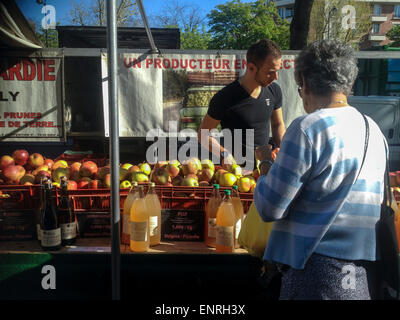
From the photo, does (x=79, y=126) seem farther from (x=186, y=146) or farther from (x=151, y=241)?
(x=151, y=241)

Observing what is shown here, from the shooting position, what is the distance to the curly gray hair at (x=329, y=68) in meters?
1.50

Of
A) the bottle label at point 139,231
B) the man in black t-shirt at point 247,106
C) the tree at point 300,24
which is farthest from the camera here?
the tree at point 300,24

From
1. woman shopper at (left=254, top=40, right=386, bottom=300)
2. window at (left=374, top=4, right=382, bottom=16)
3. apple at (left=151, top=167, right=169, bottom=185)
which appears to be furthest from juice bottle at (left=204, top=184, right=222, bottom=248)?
window at (left=374, top=4, right=382, bottom=16)

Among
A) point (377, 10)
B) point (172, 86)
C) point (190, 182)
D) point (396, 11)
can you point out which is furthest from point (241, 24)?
point (396, 11)

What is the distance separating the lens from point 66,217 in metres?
2.23

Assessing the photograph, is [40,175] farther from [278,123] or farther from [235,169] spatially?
[278,123]

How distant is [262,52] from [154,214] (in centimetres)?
156

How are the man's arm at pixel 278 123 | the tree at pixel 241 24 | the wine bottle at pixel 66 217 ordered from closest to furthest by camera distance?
the wine bottle at pixel 66 217, the man's arm at pixel 278 123, the tree at pixel 241 24

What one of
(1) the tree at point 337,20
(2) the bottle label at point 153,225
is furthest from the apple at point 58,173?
(1) the tree at point 337,20

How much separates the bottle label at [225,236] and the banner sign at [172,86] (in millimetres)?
3371

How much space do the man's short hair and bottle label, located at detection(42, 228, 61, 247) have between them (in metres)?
1.96

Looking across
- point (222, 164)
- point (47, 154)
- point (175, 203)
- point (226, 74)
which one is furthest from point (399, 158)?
point (47, 154)

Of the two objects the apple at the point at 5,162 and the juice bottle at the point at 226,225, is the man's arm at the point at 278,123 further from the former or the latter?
the apple at the point at 5,162
